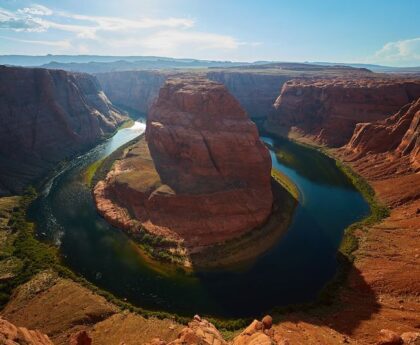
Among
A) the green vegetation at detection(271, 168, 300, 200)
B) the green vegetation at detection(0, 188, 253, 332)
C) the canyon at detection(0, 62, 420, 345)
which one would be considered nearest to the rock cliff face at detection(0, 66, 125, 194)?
the canyon at detection(0, 62, 420, 345)

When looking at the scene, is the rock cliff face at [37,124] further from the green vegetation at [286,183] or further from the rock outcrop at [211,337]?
the rock outcrop at [211,337]

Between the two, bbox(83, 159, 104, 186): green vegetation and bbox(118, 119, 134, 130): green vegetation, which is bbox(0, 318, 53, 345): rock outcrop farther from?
bbox(118, 119, 134, 130): green vegetation

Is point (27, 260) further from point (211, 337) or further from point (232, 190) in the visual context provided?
point (232, 190)

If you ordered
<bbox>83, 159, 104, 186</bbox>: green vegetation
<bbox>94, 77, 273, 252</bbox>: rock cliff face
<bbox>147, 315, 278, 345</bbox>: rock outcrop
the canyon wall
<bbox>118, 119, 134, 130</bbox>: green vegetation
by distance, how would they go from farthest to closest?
1. <bbox>118, 119, 134, 130</bbox>: green vegetation
2. <bbox>83, 159, 104, 186</bbox>: green vegetation
3. the canyon wall
4. <bbox>94, 77, 273, 252</bbox>: rock cliff face
5. <bbox>147, 315, 278, 345</bbox>: rock outcrop

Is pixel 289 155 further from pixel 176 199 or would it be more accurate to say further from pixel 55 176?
pixel 55 176

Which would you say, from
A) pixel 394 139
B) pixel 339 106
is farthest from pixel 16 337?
pixel 339 106

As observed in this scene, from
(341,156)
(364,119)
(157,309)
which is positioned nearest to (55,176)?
(157,309)

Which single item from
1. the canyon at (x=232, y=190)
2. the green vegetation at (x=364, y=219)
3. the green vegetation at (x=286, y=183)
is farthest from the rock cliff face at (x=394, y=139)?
the green vegetation at (x=286, y=183)
